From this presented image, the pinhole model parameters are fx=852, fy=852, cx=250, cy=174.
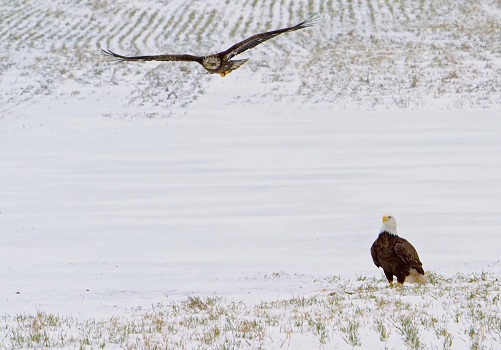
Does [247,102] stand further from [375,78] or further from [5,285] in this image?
[5,285]

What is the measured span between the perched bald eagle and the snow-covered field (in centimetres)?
34

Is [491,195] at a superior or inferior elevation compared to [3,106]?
inferior

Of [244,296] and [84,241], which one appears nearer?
[244,296]

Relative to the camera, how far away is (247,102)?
102 feet

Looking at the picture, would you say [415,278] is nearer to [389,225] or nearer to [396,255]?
[396,255]

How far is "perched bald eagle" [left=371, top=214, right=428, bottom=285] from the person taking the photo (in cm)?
971

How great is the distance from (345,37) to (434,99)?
49.4 ft

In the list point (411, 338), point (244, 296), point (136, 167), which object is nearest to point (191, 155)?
point (136, 167)

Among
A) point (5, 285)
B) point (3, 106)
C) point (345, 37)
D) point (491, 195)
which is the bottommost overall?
point (5, 285)

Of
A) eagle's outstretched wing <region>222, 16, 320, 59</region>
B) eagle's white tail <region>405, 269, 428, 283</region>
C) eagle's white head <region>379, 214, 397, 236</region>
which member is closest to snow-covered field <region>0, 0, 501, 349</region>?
eagle's white tail <region>405, 269, 428, 283</region>

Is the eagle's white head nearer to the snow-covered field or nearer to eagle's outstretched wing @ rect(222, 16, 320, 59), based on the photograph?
the snow-covered field

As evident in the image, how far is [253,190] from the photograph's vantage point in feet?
61.1

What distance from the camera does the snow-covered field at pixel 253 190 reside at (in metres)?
8.21

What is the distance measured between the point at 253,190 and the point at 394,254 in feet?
29.6
